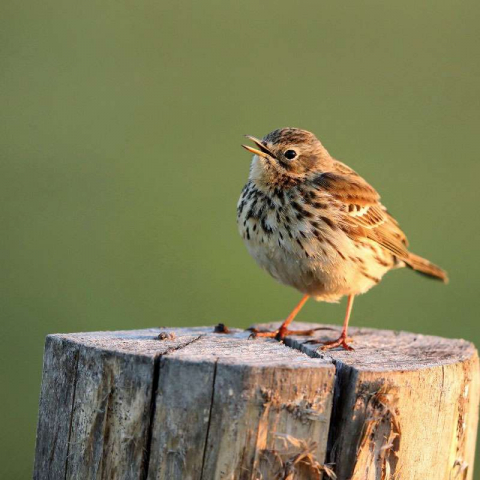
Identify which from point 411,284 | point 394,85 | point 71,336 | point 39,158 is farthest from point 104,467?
point 394,85

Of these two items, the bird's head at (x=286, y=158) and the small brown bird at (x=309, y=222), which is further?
the bird's head at (x=286, y=158)

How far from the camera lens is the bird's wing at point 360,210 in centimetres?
675

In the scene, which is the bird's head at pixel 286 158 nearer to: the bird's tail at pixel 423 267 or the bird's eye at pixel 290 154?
the bird's eye at pixel 290 154

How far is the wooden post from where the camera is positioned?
4.30 meters

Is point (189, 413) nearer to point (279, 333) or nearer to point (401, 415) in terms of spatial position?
point (401, 415)

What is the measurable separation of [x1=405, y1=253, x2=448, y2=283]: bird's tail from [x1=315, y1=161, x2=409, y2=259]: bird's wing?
0.16 meters

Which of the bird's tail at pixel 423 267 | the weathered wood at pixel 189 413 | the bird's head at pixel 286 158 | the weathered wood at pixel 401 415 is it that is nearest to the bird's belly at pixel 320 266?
the bird's head at pixel 286 158

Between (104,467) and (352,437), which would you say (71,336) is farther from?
(352,437)

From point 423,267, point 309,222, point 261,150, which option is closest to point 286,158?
point 261,150

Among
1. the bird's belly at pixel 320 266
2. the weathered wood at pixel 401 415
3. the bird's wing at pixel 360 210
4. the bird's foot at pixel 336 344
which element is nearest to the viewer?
the weathered wood at pixel 401 415

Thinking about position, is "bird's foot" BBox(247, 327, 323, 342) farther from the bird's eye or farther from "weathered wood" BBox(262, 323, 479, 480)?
the bird's eye

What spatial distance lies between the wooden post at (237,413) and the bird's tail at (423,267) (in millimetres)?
2664

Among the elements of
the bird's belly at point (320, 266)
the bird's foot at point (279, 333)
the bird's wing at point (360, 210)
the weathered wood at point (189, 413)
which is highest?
the bird's wing at point (360, 210)

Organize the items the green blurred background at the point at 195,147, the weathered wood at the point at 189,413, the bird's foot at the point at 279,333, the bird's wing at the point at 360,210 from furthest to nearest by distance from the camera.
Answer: the green blurred background at the point at 195,147 < the bird's wing at the point at 360,210 < the bird's foot at the point at 279,333 < the weathered wood at the point at 189,413
